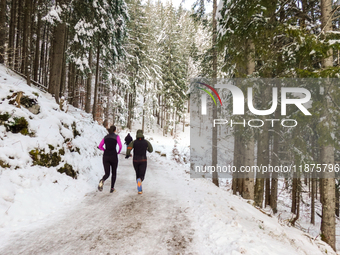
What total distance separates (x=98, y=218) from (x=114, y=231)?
84 cm

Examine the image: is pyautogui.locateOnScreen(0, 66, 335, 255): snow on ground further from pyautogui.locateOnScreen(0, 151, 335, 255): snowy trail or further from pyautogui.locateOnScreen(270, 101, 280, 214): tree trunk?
pyautogui.locateOnScreen(270, 101, 280, 214): tree trunk

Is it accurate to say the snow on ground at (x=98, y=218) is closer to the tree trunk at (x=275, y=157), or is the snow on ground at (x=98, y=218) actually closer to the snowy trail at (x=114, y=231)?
the snowy trail at (x=114, y=231)

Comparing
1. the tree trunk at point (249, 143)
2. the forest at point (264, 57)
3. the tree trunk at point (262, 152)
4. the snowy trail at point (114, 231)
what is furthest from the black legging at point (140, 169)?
the tree trunk at point (262, 152)

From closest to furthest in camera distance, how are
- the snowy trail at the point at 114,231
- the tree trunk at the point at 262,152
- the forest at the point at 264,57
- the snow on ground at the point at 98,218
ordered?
the snowy trail at the point at 114,231, the snow on ground at the point at 98,218, the forest at the point at 264,57, the tree trunk at the point at 262,152

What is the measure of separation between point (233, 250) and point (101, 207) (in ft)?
12.0

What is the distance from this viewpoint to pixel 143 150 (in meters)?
7.04

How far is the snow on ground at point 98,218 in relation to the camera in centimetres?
361

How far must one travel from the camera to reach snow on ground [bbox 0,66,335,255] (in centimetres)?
361

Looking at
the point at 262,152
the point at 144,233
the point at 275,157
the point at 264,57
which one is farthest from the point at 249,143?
the point at 144,233

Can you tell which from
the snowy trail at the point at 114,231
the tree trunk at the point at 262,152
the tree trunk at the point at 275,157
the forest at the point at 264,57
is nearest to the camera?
the snowy trail at the point at 114,231

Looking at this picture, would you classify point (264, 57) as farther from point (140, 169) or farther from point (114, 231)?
point (114, 231)

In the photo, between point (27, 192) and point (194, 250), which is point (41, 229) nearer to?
point (27, 192)

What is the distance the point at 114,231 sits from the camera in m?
4.11

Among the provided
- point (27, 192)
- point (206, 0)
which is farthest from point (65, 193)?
point (206, 0)
